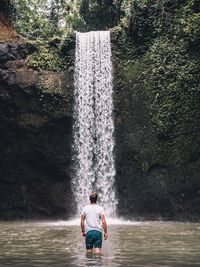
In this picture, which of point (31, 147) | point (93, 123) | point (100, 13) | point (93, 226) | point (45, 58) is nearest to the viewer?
point (93, 226)

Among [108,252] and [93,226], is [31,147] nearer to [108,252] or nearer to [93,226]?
[108,252]

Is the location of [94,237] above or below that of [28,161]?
below

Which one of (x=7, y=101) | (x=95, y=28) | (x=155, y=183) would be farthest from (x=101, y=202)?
(x=95, y=28)

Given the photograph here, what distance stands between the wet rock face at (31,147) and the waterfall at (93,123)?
723 mm

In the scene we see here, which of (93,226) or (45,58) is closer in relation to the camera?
(93,226)

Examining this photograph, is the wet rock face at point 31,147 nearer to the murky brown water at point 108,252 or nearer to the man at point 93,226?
the murky brown water at point 108,252

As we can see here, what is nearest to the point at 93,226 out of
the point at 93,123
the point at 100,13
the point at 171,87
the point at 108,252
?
the point at 108,252

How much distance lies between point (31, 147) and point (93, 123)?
13.1 feet

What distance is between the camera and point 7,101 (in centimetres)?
3019

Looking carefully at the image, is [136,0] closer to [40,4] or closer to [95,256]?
[95,256]

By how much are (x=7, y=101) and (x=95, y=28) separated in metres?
28.1

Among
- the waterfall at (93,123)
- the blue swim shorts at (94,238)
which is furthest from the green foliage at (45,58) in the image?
the blue swim shorts at (94,238)

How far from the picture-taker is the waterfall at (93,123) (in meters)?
29.3

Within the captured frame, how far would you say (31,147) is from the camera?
99.6 ft
